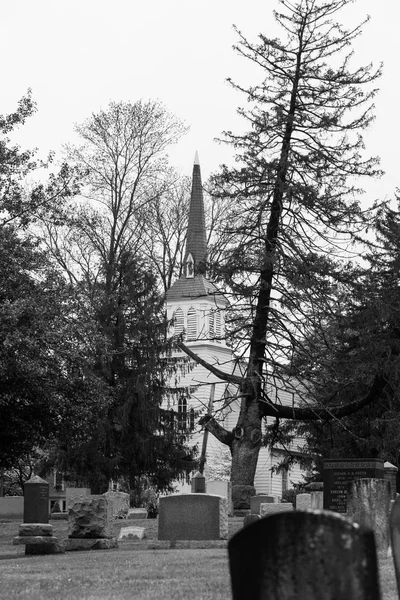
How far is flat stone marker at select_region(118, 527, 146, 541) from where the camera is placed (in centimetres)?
2305

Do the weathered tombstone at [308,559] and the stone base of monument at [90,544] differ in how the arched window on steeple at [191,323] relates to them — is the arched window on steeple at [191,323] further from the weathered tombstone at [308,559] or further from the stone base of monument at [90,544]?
the weathered tombstone at [308,559]

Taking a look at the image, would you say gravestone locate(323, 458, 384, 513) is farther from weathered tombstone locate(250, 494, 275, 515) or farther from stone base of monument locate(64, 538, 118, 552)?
weathered tombstone locate(250, 494, 275, 515)

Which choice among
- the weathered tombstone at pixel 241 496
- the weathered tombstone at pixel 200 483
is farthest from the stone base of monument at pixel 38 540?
the weathered tombstone at pixel 241 496

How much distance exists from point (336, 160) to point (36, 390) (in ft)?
33.6

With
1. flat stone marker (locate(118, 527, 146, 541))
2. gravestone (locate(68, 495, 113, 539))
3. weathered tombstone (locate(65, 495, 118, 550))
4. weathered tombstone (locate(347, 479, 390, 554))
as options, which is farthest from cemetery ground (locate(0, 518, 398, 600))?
flat stone marker (locate(118, 527, 146, 541))

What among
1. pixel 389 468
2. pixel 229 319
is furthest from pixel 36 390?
pixel 389 468

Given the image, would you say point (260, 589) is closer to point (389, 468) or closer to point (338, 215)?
point (389, 468)

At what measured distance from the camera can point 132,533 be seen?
23.2 metres

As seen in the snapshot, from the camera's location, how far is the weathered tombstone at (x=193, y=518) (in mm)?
20438

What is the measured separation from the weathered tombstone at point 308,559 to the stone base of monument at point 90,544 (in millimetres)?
17945

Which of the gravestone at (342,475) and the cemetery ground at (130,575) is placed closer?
the cemetery ground at (130,575)

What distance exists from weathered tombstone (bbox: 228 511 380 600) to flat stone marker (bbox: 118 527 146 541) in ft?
66.2

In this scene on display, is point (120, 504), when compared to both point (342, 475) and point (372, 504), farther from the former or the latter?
point (372, 504)

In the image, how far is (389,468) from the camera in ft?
74.6
